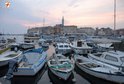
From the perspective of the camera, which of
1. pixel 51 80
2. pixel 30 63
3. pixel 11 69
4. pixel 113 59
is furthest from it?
pixel 30 63

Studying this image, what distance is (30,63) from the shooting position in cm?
1941

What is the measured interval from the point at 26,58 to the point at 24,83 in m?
5.58

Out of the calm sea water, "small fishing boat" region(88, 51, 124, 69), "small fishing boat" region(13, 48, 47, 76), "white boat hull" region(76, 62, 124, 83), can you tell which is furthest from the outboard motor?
"small fishing boat" region(88, 51, 124, 69)

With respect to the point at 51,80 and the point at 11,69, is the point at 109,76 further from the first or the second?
the point at 11,69

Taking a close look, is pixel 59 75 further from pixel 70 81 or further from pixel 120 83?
pixel 120 83

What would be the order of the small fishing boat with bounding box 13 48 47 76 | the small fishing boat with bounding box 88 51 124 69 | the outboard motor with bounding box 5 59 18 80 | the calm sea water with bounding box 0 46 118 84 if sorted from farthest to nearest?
the small fishing boat with bounding box 88 51 124 69 < the small fishing boat with bounding box 13 48 47 76 < the outboard motor with bounding box 5 59 18 80 < the calm sea water with bounding box 0 46 118 84

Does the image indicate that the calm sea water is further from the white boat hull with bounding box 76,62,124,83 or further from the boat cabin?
the boat cabin

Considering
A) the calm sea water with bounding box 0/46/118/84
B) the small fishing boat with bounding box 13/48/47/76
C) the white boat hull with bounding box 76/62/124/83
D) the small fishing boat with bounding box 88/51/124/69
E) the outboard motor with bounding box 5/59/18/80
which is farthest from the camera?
the small fishing boat with bounding box 88/51/124/69

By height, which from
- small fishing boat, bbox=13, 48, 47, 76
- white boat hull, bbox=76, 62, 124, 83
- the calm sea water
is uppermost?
small fishing boat, bbox=13, 48, 47, 76

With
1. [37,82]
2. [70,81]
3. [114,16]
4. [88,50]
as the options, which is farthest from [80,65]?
[114,16]

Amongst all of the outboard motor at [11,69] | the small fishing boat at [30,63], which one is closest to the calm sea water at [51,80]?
the outboard motor at [11,69]

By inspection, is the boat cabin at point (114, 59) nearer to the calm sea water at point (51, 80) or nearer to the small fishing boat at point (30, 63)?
the calm sea water at point (51, 80)

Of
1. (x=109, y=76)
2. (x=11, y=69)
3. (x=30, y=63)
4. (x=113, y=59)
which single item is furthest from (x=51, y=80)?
(x=113, y=59)

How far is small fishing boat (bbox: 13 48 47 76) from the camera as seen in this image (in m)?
15.6
